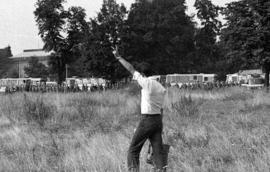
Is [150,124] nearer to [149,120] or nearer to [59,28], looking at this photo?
[149,120]

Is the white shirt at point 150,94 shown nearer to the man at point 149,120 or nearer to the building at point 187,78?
the man at point 149,120

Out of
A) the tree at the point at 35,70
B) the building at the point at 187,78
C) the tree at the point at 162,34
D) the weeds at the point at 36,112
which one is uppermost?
the tree at the point at 162,34

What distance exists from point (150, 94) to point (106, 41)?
156 feet

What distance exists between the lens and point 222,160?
21.4 feet

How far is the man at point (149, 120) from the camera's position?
5703 mm

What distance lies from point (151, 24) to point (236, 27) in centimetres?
3402

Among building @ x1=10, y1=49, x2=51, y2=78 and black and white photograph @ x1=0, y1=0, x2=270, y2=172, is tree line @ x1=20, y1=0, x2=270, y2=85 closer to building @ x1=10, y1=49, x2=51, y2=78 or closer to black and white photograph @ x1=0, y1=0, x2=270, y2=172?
black and white photograph @ x1=0, y1=0, x2=270, y2=172

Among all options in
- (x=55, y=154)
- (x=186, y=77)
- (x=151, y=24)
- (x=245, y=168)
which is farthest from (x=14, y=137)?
(x=151, y=24)

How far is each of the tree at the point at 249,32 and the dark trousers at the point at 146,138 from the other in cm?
2205

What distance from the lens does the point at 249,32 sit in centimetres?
2698

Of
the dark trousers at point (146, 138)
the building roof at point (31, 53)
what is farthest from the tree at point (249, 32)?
the building roof at point (31, 53)

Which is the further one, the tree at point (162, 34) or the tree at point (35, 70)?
the tree at point (35, 70)

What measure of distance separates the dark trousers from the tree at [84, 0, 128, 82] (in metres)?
44.6

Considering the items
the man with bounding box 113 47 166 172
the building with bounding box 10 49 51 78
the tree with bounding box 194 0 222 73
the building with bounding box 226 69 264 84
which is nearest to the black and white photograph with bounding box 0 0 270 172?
the man with bounding box 113 47 166 172
